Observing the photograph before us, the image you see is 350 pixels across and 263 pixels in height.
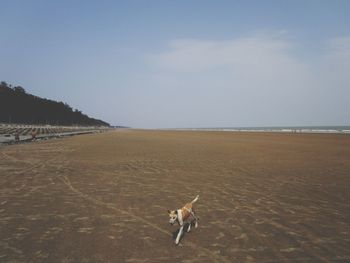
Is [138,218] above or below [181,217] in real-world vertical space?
below

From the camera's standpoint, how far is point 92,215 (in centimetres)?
832

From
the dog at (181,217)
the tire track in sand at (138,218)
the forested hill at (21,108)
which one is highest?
the forested hill at (21,108)

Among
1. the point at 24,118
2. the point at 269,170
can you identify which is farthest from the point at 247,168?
the point at 24,118

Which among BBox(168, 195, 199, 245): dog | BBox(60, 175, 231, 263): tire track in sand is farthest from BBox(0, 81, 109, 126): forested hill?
BBox(168, 195, 199, 245): dog

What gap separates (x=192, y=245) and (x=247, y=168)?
36.5ft

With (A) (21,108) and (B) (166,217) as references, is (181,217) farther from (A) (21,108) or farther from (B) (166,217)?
(A) (21,108)

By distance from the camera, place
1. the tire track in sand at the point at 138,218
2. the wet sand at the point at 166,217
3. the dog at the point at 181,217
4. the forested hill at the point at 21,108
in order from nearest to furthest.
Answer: the tire track in sand at the point at 138,218 → the wet sand at the point at 166,217 → the dog at the point at 181,217 → the forested hill at the point at 21,108

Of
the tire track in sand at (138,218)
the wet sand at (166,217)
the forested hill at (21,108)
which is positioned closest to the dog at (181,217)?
the wet sand at (166,217)

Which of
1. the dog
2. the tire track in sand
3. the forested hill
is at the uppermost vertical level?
the forested hill

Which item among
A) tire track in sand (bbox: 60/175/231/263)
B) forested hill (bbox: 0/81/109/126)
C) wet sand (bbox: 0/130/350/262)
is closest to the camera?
tire track in sand (bbox: 60/175/231/263)

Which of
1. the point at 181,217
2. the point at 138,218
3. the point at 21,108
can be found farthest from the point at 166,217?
the point at 21,108

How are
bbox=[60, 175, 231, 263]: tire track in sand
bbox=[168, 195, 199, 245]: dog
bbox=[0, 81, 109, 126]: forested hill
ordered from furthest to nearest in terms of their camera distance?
bbox=[0, 81, 109, 126]: forested hill → bbox=[168, 195, 199, 245]: dog → bbox=[60, 175, 231, 263]: tire track in sand

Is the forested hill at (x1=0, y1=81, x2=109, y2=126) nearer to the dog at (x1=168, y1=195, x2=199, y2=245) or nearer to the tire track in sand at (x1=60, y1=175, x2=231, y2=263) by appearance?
the tire track in sand at (x1=60, y1=175, x2=231, y2=263)

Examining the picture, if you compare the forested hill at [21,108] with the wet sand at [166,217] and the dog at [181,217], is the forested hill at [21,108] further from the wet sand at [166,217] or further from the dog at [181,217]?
the dog at [181,217]
